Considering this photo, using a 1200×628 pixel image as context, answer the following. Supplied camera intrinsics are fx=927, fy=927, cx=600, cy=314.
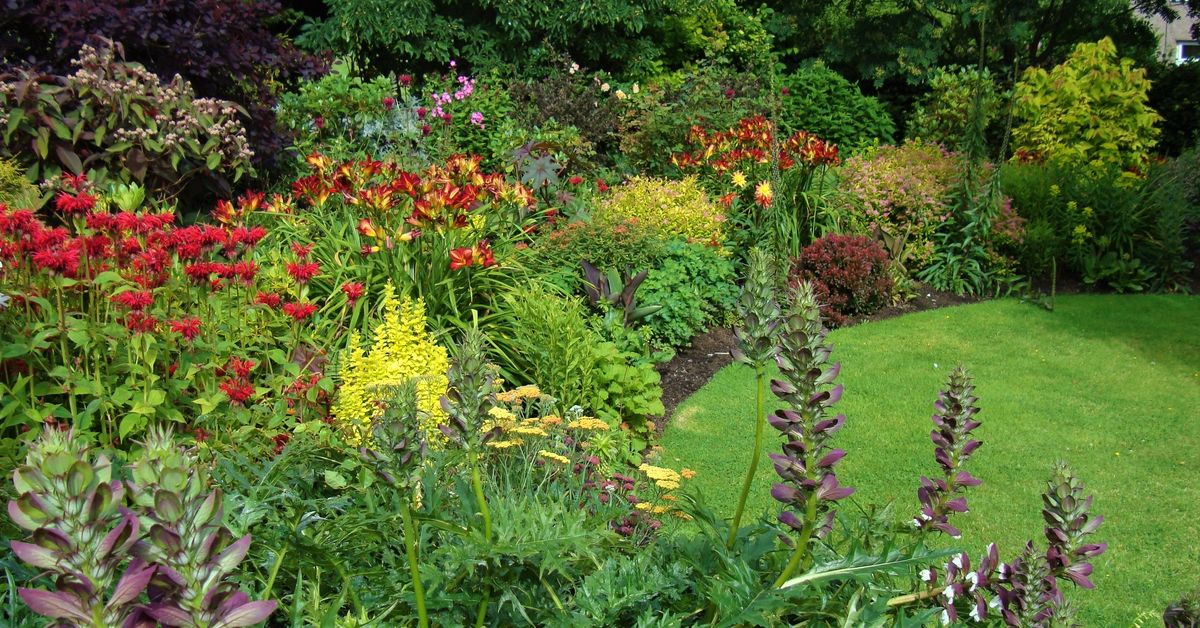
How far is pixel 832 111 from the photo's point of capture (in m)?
11.9

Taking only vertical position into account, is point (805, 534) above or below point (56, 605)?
below

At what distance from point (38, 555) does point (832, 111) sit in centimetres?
1197

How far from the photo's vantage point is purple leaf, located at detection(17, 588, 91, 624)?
81 centimetres

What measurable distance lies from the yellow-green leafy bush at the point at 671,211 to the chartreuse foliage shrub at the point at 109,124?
2697mm

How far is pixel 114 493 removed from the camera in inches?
34.8

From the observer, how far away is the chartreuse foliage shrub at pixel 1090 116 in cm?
Answer: 900

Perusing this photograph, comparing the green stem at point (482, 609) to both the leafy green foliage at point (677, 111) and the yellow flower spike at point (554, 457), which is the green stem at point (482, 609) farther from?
the leafy green foliage at point (677, 111)

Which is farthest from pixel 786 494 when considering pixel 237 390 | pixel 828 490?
pixel 237 390

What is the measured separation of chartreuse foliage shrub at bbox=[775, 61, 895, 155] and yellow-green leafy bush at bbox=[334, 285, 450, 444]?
337 inches

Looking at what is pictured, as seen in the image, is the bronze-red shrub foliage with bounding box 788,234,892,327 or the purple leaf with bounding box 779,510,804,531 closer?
the purple leaf with bounding box 779,510,804,531

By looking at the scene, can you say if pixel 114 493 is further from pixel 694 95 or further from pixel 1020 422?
pixel 694 95

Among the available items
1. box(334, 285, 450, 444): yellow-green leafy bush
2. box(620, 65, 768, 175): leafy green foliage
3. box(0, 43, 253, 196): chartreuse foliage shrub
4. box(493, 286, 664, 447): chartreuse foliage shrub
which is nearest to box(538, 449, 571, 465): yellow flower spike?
box(334, 285, 450, 444): yellow-green leafy bush

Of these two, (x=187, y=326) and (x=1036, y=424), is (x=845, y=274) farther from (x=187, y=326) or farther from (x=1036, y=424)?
(x=187, y=326)

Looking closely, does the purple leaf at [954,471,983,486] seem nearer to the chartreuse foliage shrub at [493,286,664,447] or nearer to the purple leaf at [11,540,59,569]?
the purple leaf at [11,540,59,569]
